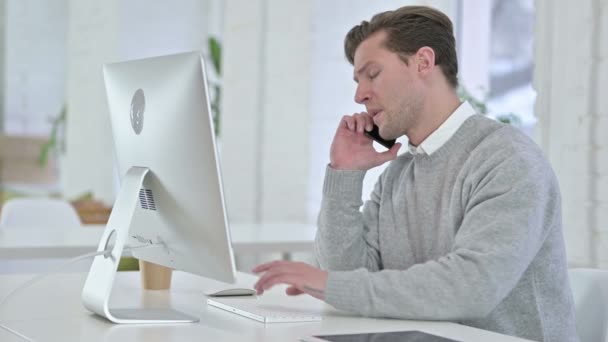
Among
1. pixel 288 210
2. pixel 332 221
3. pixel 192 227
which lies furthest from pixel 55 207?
pixel 192 227

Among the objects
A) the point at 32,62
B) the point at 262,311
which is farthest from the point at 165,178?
the point at 32,62

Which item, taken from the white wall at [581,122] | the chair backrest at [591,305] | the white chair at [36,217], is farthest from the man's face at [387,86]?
the white chair at [36,217]

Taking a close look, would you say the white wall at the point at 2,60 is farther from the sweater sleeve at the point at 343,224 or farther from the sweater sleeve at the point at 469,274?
the sweater sleeve at the point at 469,274

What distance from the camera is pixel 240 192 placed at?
5.35 m

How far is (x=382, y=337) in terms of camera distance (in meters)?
1.47

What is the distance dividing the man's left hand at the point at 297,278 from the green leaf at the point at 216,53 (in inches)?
172

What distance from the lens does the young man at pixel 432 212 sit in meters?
1.64

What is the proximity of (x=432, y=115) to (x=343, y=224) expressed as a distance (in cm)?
31

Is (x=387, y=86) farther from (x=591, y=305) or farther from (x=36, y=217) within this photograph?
(x=36, y=217)

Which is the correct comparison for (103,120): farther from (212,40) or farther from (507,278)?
(507,278)

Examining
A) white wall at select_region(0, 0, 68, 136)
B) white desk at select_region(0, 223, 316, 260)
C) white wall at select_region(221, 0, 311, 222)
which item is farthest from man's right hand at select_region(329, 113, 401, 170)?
white wall at select_region(0, 0, 68, 136)

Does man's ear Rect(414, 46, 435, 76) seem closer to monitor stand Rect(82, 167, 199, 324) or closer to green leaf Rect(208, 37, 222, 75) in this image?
monitor stand Rect(82, 167, 199, 324)

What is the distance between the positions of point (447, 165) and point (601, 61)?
91 cm

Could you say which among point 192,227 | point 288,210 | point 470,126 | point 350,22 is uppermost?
point 350,22
